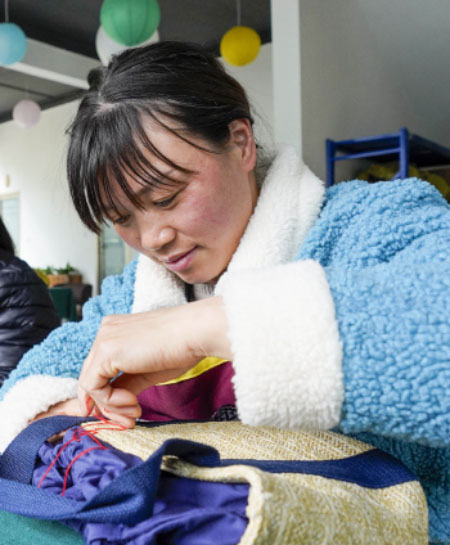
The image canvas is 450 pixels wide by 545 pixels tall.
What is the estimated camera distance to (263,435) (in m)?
0.57

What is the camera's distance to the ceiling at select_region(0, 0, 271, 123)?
5961 mm

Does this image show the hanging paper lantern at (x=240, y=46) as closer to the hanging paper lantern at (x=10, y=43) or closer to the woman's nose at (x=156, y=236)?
the hanging paper lantern at (x=10, y=43)

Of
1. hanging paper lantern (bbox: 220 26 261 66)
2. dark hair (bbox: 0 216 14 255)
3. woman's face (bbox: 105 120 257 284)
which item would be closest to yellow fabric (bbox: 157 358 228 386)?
woman's face (bbox: 105 120 257 284)

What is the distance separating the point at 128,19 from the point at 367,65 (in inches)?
73.9

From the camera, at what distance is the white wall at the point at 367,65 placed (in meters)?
4.04

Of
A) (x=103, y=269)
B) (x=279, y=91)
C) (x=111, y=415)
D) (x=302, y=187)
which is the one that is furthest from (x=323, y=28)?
(x=103, y=269)

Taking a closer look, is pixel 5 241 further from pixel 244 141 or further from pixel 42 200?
pixel 42 200

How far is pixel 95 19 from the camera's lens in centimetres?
642

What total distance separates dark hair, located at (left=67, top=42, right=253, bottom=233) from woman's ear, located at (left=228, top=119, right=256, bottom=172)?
0.04 ft

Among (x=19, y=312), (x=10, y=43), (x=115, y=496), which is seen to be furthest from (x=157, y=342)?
(x=10, y=43)

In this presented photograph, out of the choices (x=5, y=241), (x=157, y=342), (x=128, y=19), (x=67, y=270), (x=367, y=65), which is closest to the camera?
(x=157, y=342)

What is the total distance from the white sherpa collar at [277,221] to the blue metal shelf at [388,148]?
126 inches

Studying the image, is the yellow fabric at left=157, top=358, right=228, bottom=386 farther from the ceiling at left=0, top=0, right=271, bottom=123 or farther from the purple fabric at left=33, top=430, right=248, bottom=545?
the ceiling at left=0, top=0, right=271, bottom=123

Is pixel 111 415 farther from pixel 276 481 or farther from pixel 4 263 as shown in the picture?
pixel 4 263
